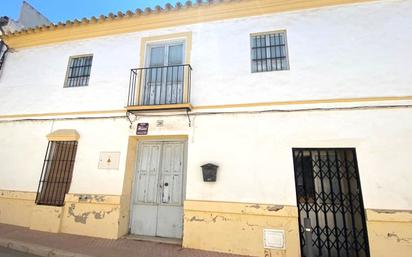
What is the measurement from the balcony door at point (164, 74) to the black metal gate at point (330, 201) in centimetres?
337

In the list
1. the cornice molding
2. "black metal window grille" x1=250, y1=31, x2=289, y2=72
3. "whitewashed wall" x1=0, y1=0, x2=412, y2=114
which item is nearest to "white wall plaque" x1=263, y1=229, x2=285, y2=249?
"whitewashed wall" x1=0, y1=0, x2=412, y2=114

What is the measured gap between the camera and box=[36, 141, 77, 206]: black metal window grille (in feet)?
19.9

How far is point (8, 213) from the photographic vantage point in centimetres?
608

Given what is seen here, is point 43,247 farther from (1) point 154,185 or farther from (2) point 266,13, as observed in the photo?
(2) point 266,13

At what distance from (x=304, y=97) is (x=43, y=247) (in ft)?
21.1

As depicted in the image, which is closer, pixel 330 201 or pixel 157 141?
pixel 330 201

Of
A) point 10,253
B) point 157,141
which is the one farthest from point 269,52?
point 10,253

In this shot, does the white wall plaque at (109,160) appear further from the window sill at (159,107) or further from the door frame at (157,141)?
the window sill at (159,107)

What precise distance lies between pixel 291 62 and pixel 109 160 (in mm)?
5151

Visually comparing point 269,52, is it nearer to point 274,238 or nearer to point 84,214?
point 274,238

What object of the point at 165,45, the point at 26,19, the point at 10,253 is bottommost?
the point at 10,253

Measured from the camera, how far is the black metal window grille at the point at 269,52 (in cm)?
551

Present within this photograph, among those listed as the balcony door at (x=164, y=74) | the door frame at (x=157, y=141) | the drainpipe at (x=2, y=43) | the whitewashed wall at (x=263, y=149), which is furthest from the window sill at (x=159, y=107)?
the drainpipe at (x=2, y=43)

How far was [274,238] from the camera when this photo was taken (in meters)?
4.43
